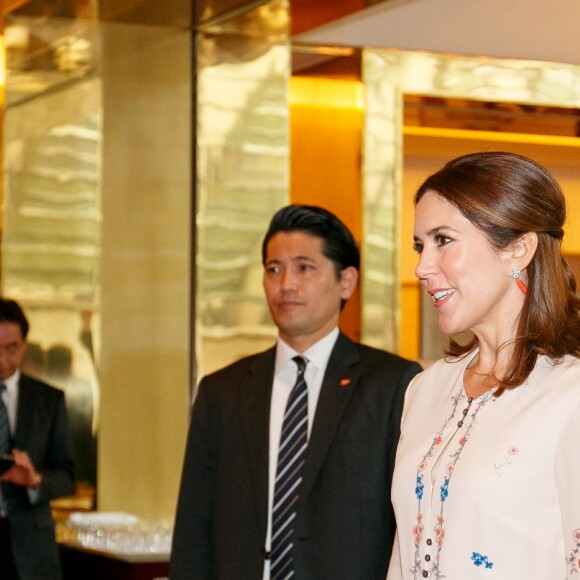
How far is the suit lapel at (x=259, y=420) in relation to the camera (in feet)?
11.8

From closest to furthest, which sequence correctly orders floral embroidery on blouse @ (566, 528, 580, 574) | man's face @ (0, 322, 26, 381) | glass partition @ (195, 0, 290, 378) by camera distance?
floral embroidery on blouse @ (566, 528, 580, 574)
man's face @ (0, 322, 26, 381)
glass partition @ (195, 0, 290, 378)

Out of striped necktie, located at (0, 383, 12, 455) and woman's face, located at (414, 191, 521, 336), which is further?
striped necktie, located at (0, 383, 12, 455)

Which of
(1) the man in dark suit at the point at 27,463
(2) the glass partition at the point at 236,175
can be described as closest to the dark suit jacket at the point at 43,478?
(1) the man in dark suit at the point at 27,463

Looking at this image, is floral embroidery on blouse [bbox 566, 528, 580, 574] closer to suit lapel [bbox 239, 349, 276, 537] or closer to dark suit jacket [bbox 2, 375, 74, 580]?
suit lapel [bbox 239, 349, 276, 537]

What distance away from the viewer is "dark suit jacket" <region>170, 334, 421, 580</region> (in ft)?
→ 11.5

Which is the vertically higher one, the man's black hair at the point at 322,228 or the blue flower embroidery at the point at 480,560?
the man's black hair at the point at 322,228

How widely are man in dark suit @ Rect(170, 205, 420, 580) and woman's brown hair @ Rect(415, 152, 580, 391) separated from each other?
48.5 inches

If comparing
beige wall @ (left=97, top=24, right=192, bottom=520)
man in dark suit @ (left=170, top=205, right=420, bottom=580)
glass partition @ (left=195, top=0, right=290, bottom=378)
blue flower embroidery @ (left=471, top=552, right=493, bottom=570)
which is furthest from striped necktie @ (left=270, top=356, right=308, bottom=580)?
beige wall @ (left=97, top=24, right=192, bottom=520)

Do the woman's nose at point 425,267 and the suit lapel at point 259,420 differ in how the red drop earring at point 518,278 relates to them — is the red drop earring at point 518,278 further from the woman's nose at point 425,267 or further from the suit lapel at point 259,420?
the suit lapel at point 259,420

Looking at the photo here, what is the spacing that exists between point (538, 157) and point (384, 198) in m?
1.41

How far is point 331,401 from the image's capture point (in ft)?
12.0

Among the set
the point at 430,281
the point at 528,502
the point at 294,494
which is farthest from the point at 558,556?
the point at 294,494

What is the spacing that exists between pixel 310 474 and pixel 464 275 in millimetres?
1331

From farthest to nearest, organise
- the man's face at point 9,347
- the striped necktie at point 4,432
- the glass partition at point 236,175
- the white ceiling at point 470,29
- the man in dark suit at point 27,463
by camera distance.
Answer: the glass partition at point 236,175 → the white ceiling at point 470,29 → the man's face at point 9,347 → the striped necktie at point 4,432 → the man in dark suit at point 27,463
